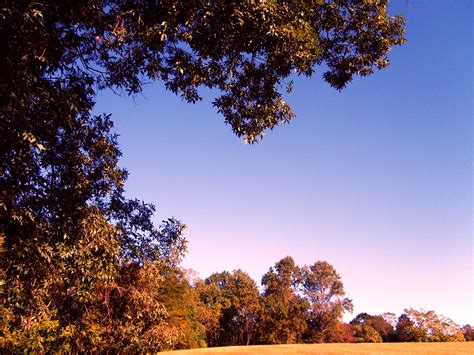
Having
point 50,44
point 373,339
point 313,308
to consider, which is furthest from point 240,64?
point 373,339

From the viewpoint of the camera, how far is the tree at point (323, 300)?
8425 cm

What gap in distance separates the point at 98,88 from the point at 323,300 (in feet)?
291

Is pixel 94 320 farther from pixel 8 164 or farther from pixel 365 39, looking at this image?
pixel 365 39

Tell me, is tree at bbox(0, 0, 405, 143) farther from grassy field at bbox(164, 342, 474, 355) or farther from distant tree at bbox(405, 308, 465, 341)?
distant tree at bbox(405, 308, 465, 341)

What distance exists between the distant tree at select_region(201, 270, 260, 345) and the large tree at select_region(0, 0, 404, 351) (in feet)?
266

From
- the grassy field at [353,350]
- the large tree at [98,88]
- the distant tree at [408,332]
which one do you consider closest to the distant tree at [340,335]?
the distant tree at [408,332]

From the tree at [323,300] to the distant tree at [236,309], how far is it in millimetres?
13134

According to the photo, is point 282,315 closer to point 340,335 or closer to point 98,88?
point 340,335

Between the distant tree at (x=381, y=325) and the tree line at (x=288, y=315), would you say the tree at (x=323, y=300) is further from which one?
the distant tree at (x=381, y=325)

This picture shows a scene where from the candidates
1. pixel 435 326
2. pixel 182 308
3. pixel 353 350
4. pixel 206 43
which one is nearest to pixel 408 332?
pixel 435 326

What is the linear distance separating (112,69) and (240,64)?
3274 mm

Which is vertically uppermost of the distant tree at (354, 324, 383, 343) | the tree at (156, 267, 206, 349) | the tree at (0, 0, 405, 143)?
the tree at (0, 0, 405, 143)

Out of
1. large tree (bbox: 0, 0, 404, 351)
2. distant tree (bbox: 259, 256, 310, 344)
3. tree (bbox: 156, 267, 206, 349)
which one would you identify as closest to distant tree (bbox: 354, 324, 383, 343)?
distant tree (bbox: 259, 256, 310, 344)

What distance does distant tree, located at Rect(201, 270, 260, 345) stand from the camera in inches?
3469
